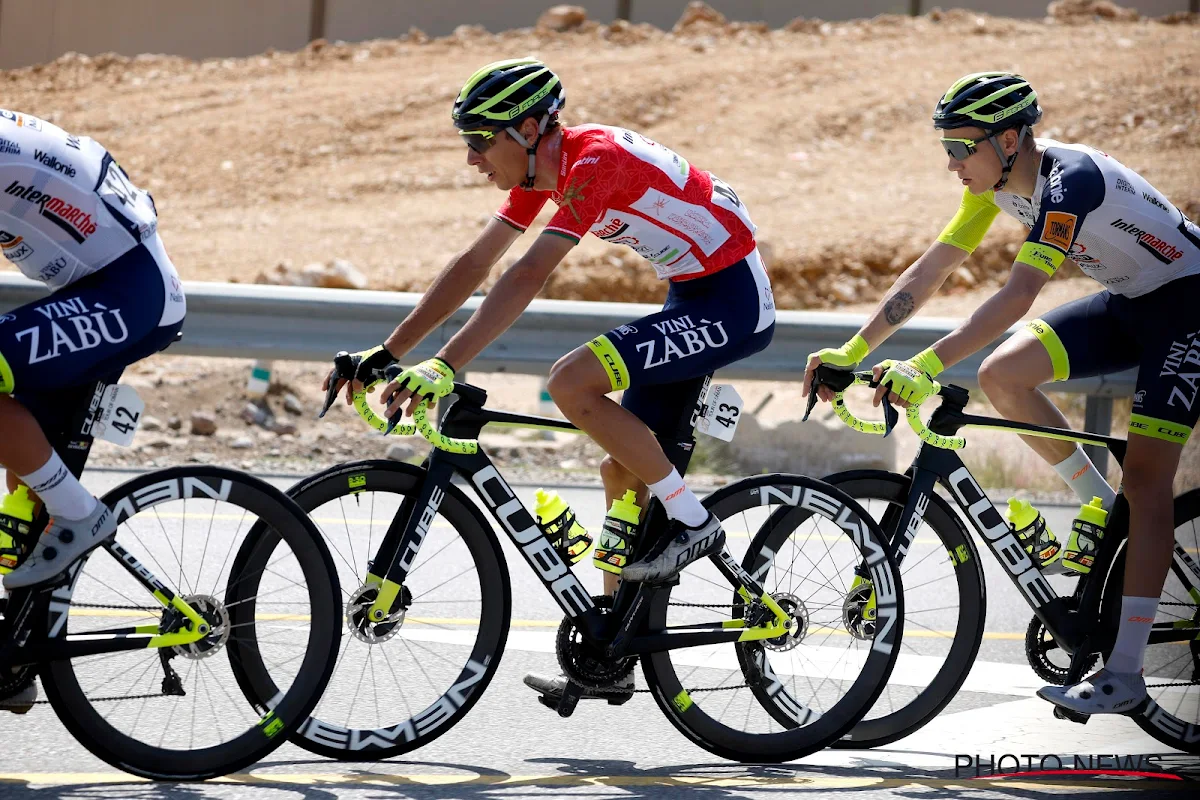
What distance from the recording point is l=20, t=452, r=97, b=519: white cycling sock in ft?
13.7

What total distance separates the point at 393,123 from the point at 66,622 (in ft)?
74.2

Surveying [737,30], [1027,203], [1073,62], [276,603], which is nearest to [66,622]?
[276,603]

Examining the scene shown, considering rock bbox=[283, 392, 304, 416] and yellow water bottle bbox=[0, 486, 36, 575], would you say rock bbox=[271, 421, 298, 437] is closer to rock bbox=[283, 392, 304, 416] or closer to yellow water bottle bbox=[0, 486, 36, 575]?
rock bbox=[283, 392, 304, 416]

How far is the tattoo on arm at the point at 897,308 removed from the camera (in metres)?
5.36

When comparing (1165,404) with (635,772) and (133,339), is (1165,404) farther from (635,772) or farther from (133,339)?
(133,339)

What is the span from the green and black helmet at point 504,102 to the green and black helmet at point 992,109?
52.7 inches

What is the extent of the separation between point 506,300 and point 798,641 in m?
1.58

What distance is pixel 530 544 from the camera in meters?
4.82

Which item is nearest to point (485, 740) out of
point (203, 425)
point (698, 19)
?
point (203, 425)

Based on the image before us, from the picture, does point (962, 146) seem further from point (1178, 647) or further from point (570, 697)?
point (570, 697)

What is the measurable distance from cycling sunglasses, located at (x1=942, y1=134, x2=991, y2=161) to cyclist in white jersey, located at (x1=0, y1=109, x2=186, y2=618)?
105 inches

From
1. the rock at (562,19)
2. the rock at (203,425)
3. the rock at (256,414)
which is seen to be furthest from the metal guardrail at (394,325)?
the rock at (562,19)

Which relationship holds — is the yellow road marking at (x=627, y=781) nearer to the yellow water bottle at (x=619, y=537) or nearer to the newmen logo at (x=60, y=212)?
the yellow water bottle at (x=619, y=537)

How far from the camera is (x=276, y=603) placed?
Result: 15.5ft
